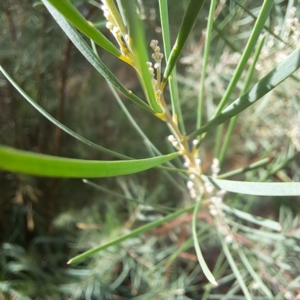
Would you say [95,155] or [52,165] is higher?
[52,165]

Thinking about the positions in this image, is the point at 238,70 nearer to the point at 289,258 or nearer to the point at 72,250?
the point at 289,258

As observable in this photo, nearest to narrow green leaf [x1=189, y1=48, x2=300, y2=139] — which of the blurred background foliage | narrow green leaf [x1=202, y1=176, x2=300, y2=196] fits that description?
narrow green leaf [x1=202, y1=176, x2=300, y2=196]

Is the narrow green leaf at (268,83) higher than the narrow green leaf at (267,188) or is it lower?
higher

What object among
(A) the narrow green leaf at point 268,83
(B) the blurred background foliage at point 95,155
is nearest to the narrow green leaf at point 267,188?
(A) the narrow green leaf at point 268,83

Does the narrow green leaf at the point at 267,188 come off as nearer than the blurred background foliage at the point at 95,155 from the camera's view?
Yes

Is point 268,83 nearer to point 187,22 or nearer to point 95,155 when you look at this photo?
point 187,22

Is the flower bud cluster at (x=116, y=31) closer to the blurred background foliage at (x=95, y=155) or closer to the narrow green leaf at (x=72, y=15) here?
the narrow green leaf at (x=72, y=15)

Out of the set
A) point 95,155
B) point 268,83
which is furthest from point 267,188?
point 95,155
